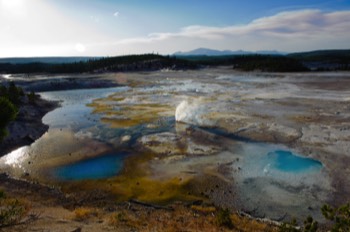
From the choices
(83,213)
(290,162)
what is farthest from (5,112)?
(290,162)

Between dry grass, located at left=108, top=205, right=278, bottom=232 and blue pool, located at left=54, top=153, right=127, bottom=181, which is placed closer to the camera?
dry grass, located at left=108, top=205, right=278, bottom=232

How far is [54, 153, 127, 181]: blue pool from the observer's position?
1928 cm

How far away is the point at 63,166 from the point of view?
21.1 m

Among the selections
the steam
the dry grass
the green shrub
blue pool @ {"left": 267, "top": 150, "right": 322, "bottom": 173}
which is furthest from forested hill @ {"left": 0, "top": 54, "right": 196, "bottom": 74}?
the green shrub

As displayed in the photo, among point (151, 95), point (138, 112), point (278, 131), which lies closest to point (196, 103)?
point (138, 112)

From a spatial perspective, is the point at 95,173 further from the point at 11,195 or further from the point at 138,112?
the point at 138,112

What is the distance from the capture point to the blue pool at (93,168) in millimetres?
19281

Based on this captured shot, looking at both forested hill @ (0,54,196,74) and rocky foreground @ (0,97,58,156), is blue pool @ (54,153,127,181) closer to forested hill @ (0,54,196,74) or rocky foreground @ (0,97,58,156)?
rocky foreground @ (0,97,58,156)

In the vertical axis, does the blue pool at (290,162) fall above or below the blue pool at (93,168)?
above

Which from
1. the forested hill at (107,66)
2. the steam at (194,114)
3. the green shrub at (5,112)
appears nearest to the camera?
the green shrub at (5,112)

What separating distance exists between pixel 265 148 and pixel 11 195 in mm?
16568

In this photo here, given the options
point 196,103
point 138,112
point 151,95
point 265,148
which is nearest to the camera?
point 265,148

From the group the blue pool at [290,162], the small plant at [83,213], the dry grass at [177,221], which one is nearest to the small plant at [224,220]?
the dry grass at [177,221]

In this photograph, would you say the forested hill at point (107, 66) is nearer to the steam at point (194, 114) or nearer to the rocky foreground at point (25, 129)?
the rocky foreground at point (25, 129)
